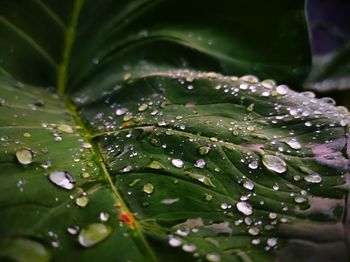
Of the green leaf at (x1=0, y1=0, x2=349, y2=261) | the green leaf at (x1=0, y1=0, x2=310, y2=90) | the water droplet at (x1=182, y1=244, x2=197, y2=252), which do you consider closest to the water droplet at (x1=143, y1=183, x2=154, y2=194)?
the green leaf at (x1=0, y1=0, x2=349, y2=261)

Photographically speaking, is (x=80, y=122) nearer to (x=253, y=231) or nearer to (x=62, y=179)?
(x=62, y=179)

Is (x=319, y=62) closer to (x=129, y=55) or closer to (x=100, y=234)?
(x=129, y=55)

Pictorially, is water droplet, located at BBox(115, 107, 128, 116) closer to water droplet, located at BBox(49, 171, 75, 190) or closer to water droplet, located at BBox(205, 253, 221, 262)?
water droplet, located at BBox(49, 171, 75, 190)

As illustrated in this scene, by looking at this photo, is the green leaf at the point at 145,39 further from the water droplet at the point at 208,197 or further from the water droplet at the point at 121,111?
the water droplet at the point at 208,197

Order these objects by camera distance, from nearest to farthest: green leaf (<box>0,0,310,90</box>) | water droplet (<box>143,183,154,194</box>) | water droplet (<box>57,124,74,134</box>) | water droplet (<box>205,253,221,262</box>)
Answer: water droplet (<box>205,253,221,262</box>) → water droplet (<box>143,183,154,194</box>) → water droplet (<box>57,124,74,134</box>) → green leaf (<box>0,0,310,90</box>)

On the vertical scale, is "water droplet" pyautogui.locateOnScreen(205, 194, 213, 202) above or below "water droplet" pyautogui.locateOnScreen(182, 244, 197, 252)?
above

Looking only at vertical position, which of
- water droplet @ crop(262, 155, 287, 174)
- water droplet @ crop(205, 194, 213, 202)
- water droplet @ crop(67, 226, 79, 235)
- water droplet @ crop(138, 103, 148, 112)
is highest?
water droplet @ crop(67, 226, 79, 235)

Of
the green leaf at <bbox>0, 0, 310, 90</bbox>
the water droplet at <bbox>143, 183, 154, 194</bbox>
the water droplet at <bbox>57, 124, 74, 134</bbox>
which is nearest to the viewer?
the water droplet at <bbox>143, 183, 154, 194</bbox>

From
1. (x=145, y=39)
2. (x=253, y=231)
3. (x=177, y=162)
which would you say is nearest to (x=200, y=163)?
(x=177, y=162)
